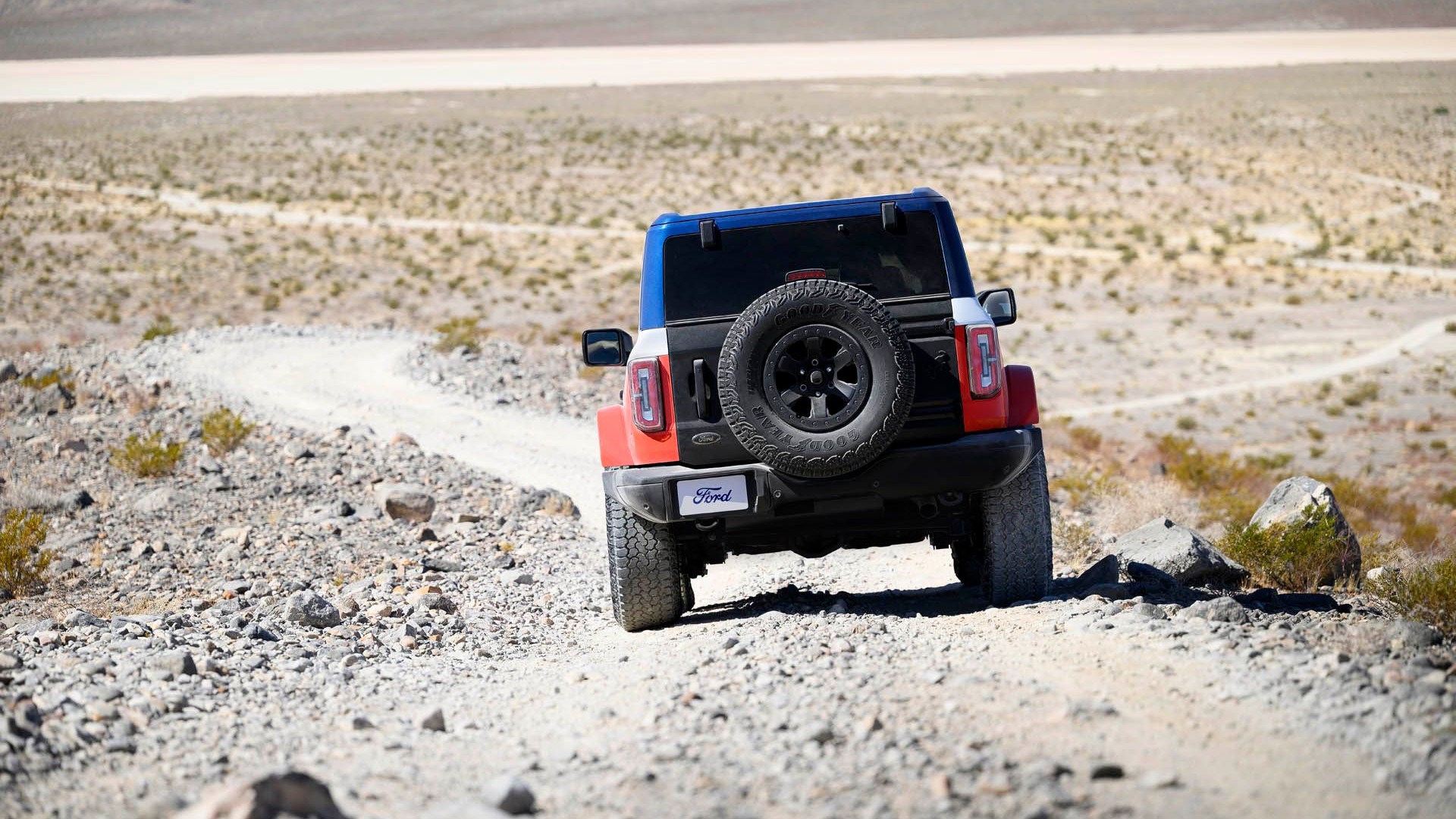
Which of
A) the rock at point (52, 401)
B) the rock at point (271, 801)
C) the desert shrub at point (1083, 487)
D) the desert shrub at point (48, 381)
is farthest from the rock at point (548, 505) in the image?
→ the desert shrub at point (48, 381)

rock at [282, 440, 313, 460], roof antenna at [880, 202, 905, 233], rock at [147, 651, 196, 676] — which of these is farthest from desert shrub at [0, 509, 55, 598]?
roof antenna at [880, 202, 905, 233]

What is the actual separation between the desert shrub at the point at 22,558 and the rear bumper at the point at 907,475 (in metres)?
6.72

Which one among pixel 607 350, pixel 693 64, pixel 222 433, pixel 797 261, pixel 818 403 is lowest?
pixel 222 433

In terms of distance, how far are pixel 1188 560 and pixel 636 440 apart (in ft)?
12.1

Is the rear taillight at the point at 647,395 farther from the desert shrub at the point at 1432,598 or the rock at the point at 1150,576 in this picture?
the desert shrub at the point at 1432,598

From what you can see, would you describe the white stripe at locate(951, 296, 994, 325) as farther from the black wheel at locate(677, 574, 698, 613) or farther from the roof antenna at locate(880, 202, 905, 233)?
the black wheel at locate(677, 574, 698, 613)

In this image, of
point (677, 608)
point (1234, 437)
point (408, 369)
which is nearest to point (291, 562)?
point (677, 608)

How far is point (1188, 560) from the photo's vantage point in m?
7.99

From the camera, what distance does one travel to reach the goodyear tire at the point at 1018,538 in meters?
6.69

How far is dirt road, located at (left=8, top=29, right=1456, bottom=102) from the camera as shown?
351ft

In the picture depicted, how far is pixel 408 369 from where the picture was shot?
20422mm

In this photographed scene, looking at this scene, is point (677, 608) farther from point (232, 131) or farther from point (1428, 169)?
point (232, 131)

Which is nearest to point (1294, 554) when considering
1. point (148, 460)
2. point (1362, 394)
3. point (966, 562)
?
point (966, 562)

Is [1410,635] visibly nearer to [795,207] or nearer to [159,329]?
[795,207]
